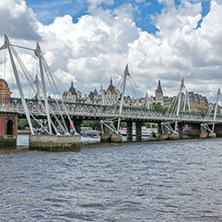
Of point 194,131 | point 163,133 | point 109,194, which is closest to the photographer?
Result: point 109,194

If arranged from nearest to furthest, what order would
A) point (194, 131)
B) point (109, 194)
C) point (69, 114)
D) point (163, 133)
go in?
point (109, 194), point (69, 114), point (163, 133), point (194, 131)

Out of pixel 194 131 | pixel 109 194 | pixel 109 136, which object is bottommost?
pixel 109 194

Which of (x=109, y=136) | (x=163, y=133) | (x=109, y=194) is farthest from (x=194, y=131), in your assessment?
(x=109, y=194)

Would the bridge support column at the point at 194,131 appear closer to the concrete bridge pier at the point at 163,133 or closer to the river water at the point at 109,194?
the concrete bridge pier at the point at 163,133

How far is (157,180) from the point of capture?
79.3 ft

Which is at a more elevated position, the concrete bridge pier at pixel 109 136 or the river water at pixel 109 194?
the concrete bridge pier at pixel 109 136

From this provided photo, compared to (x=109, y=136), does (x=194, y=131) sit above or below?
above

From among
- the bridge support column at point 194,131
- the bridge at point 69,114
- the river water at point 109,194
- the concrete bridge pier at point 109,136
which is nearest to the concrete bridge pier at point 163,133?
the bridge at point 69,114

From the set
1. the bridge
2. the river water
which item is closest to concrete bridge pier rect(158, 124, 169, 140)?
the bridge

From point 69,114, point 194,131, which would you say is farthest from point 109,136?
point 194,131

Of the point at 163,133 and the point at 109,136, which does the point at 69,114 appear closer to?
the point at 109,136

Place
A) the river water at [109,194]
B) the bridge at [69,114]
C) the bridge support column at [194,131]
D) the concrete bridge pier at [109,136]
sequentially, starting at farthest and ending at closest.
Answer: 1. the bridge support column at [194,131]
2. the concrete bridge pier at [109,136]
3. the bridge at [69,114]
4. the river water at [109,194]

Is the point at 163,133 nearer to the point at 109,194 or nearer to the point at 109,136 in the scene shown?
the point at 109,136

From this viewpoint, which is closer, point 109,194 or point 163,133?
point 109,194
